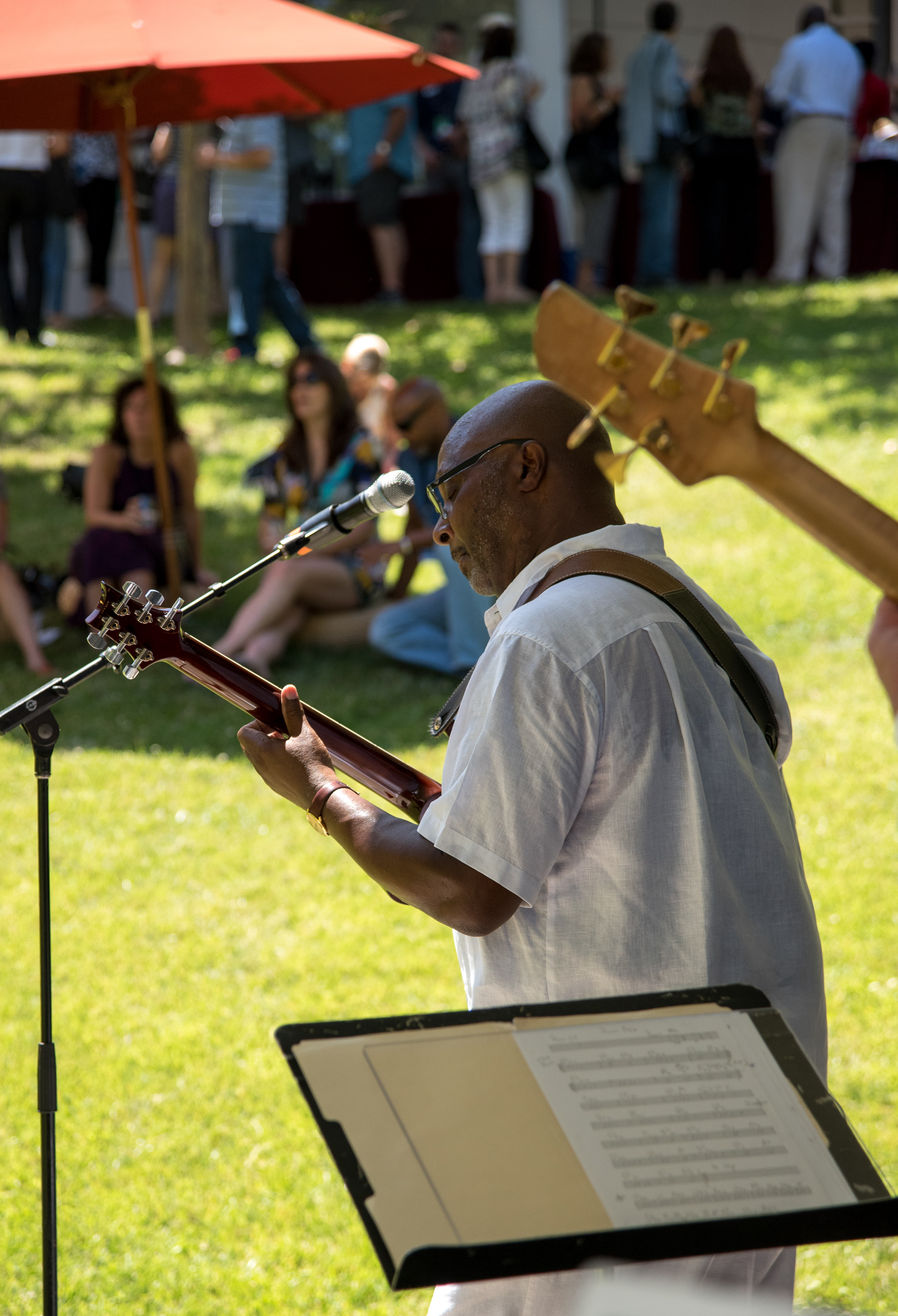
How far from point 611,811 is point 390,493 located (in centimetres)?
71

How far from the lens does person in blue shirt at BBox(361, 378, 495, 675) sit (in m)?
6.66

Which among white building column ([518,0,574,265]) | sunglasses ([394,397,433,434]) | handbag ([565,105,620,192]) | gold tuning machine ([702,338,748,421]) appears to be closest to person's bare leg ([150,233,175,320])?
handbag ([565,105,620,192])

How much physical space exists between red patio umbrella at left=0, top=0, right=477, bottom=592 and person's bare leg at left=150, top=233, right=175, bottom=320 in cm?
647

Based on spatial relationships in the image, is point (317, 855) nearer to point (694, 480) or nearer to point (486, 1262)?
point (694, 480)

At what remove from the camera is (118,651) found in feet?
7.59

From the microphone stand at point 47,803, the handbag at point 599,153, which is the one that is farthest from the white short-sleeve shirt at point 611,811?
the handbag at point 599,153

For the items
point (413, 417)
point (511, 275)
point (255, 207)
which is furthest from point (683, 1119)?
point (511, 275)

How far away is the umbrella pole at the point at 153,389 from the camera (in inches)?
262

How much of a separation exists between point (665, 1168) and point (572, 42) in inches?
791

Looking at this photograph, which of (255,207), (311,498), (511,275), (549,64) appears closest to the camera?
(311,498)

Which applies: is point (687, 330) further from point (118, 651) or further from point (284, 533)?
point (284, 533)

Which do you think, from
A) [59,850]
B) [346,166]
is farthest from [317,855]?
[346,166]

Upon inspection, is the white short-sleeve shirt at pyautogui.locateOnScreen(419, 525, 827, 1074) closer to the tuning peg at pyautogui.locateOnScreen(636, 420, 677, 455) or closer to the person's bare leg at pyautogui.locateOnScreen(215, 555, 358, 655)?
the tuning peg at pyautogui.locateOnScreen(636, 420, 677, 455)

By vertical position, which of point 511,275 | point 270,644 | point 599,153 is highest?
point 599,153
